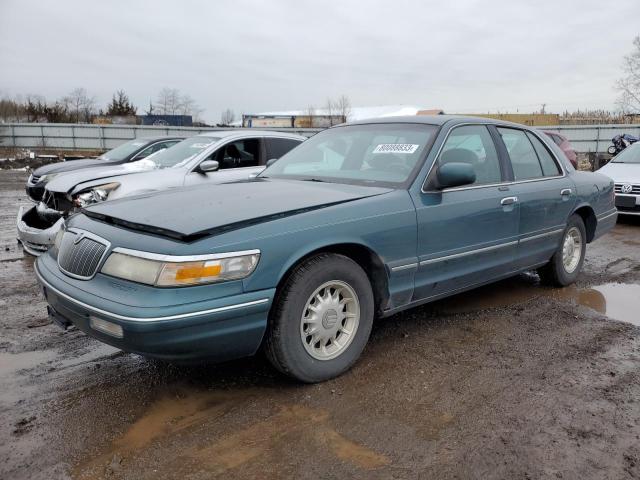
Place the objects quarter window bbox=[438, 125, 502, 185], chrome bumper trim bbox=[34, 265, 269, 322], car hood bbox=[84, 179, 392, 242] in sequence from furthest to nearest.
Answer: quarter window bbox=[438, 125, 502, 185] → car hood bbox=[84, 179, 392, 242] → chrome bumper trim bbox=[34, 265, 269, 322]

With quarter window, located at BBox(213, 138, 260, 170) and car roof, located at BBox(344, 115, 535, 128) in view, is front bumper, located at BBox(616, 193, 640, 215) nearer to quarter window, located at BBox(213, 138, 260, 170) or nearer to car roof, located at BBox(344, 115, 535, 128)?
car roof, located at BBox(344, 115, 535, 128)

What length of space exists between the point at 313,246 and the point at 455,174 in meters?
1.22

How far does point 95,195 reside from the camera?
624 cm

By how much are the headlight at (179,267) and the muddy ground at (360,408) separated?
30.4 inches

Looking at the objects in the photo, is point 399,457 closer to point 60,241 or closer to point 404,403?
point 404,403

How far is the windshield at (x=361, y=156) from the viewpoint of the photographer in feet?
12.5

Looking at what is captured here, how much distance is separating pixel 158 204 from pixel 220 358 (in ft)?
3.52

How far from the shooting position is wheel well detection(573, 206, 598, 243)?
5.44 m

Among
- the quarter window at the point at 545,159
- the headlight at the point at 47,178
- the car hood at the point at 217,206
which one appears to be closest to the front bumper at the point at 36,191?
the headlight at the point at 47,178

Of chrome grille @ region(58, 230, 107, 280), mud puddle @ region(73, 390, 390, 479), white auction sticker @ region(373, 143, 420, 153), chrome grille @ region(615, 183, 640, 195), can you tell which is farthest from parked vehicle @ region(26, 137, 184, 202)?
chrome grille @ region(615, 183, 640, 195)

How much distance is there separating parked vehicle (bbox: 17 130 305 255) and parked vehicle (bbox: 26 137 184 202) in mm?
1953

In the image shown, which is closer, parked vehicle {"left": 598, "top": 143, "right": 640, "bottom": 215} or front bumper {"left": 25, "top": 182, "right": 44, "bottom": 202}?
parked vehicle {"left": 598, "top": 143, "right": 640, "bottom": 215}

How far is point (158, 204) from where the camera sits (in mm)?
3223

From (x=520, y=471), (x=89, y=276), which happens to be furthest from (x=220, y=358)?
(x=520, y=471)
